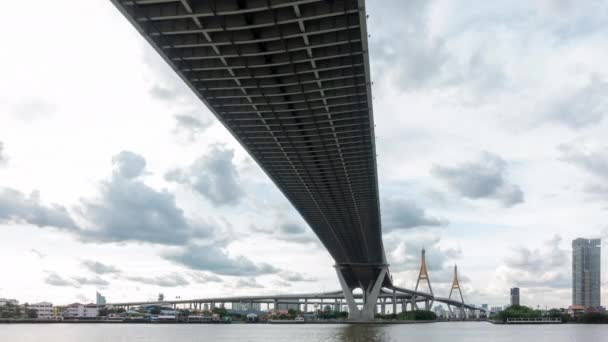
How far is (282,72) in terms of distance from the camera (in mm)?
30859

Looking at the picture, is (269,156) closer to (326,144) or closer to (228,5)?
(326,144)

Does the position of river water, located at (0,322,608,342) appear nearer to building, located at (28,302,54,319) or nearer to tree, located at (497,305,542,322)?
tree, located at (497,305,542,322)

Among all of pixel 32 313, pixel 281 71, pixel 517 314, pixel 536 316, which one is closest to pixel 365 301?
pixel 517 314

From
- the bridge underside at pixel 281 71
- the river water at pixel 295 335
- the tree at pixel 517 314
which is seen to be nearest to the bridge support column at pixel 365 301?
the river water at pixel 295 335

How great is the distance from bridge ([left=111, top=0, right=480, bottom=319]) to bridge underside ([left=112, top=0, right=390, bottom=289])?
42 millimetres

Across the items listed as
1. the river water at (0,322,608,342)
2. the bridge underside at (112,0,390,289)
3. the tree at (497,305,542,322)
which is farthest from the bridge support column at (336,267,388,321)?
the bridge underside at (112,0,390,289)

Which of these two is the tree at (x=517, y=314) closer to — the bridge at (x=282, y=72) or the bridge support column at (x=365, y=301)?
the bridge support column at (x=365, y=301)

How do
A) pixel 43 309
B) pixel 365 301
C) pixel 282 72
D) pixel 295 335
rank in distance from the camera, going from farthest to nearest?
pixel 43 309 → pixel 365 301 → pixel 295 335 → pixel 282 72

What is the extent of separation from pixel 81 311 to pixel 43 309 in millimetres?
13913

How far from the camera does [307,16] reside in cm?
2436

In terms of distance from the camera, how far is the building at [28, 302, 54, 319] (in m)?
178

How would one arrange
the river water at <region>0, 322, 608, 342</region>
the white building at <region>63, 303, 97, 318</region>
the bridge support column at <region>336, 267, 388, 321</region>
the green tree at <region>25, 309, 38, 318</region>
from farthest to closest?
the white building at <region>63, 303, 97, 318</region>
the green tree at <region>25, 309, 38, 318</region>
the bridge support column at <region>336, 267, 388, 321</region>
the river water at <region>0, 322, 608, 342</region>

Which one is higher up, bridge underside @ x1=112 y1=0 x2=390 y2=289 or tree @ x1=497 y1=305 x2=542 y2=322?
bridge underside @ x1=112 y1=0 x2=390 y2=289

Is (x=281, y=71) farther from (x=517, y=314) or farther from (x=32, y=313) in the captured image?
(x=32, y=313)
